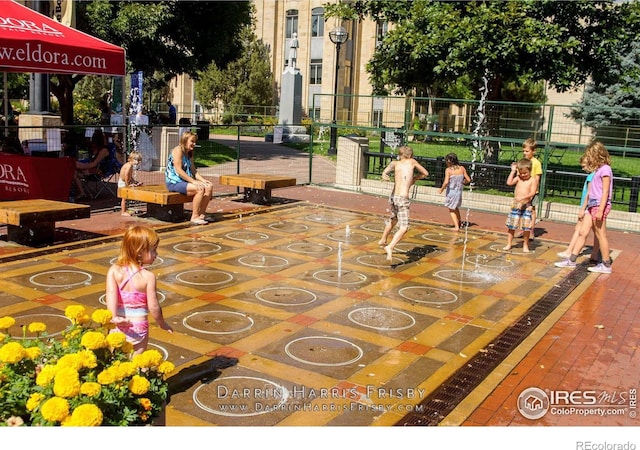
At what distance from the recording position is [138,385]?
2.95m

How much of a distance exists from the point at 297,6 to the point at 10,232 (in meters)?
51.1

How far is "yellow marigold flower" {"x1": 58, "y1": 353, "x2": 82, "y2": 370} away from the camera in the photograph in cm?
285

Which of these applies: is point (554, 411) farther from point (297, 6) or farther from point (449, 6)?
point (297, 6)

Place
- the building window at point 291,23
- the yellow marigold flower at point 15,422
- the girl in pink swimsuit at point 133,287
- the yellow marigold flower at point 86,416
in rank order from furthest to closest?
the building window at point 291,23 < the girl in pink swimsuit at point 133,287 < the yellow marigold flower at point 15,422 < the yellow marigold flower at point 86,416

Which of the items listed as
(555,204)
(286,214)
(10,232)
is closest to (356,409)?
(10,232)

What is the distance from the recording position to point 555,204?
43.7 ft

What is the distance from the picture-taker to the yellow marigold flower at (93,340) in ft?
10.1

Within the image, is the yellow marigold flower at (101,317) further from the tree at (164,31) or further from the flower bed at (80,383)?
the tree at (164,31)

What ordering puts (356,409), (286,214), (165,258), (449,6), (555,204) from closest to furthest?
(356,409)
(165,258)
(286,214)
(555,204)
(449,6)

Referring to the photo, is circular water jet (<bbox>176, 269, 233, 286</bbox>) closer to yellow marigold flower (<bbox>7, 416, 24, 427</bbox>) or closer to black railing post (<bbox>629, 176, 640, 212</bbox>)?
yellow marigold flower (<bbox>7, 416, 24, 427</bbox>)

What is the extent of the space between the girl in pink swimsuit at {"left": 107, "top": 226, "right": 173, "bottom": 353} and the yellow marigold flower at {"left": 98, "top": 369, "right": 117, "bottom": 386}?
1.15m

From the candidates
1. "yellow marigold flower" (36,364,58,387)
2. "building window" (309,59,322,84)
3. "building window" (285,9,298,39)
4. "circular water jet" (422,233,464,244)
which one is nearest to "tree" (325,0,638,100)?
"circular water jet" (422,233,464,244)

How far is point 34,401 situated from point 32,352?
1.20ft

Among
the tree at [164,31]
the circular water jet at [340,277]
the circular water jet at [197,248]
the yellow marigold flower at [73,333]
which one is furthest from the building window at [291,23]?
A: the yellow marigold flower at [73,333]
